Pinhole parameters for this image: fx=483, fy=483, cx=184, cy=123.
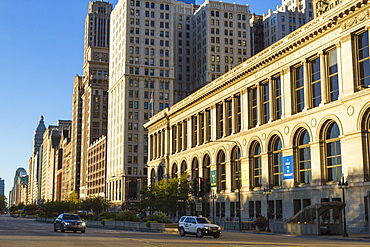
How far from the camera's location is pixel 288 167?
55312 mm

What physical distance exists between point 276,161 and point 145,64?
7946 cm

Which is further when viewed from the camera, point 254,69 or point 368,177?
point 254,69

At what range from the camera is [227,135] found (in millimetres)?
72125

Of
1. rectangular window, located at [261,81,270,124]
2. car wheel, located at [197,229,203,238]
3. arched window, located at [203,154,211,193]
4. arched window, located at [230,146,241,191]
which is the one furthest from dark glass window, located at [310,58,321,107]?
arched window, located at [203,154,211,193]

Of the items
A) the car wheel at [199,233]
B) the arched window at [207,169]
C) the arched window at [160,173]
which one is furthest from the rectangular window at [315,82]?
the arched window at [160,173]

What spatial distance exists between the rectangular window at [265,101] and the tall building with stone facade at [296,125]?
0.14m

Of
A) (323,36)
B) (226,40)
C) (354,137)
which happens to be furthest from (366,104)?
(226,40)

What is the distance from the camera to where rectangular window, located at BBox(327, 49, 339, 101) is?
49938 mm

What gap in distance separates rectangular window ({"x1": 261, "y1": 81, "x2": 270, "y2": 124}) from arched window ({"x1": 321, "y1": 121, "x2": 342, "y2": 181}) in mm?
12708

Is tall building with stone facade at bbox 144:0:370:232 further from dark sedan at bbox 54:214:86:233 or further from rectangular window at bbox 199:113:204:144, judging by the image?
dark sedan at bbox 54:214:86:233

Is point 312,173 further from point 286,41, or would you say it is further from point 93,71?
point 93,71

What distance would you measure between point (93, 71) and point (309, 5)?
8216 cm

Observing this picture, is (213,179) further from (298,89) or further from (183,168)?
(298,89)

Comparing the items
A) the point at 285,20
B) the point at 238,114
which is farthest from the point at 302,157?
the point at 285,20
